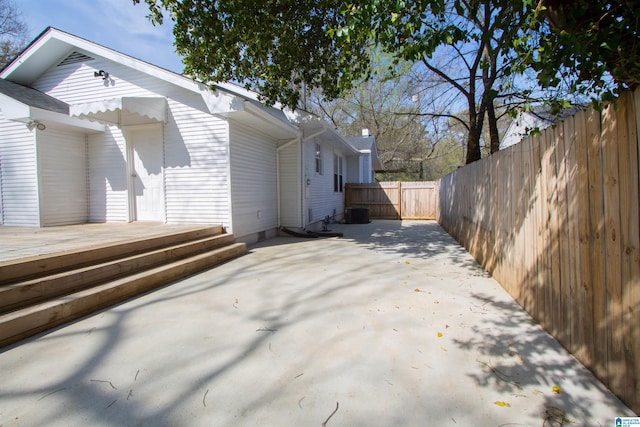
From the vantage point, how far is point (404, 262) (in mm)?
5840

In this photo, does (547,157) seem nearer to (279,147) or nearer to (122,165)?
(279,147)

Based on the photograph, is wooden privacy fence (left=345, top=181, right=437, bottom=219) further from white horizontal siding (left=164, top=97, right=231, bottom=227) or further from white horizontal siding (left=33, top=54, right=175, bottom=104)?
white horizontal siding (left=33, top=54, right=175, bottom=104)

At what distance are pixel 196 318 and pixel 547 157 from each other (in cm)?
362

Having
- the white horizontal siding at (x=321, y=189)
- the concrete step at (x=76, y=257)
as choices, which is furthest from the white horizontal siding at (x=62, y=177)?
the white horizontal siding at (x=321, y=189)

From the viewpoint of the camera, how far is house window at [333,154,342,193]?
13.6 meters

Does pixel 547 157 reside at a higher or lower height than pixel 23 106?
lower

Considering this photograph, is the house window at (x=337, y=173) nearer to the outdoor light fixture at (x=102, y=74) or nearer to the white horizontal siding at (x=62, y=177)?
the outdoor light fixture at (x=102, y=74)

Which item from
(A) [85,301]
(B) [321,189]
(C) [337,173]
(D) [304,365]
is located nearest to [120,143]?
(A) [85,301]

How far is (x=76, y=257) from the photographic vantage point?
385cm

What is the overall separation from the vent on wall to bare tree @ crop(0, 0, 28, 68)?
37.8 ft

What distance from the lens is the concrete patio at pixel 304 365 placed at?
1.87 m

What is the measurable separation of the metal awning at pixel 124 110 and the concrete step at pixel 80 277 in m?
3.12

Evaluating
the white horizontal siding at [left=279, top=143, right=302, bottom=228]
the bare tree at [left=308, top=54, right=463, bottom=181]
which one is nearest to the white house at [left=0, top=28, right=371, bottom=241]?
the white horizontal siding at [left=279, top=143, right=302, bottom=228]

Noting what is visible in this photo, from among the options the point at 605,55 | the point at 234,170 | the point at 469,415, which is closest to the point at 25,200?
the point at 234,170
